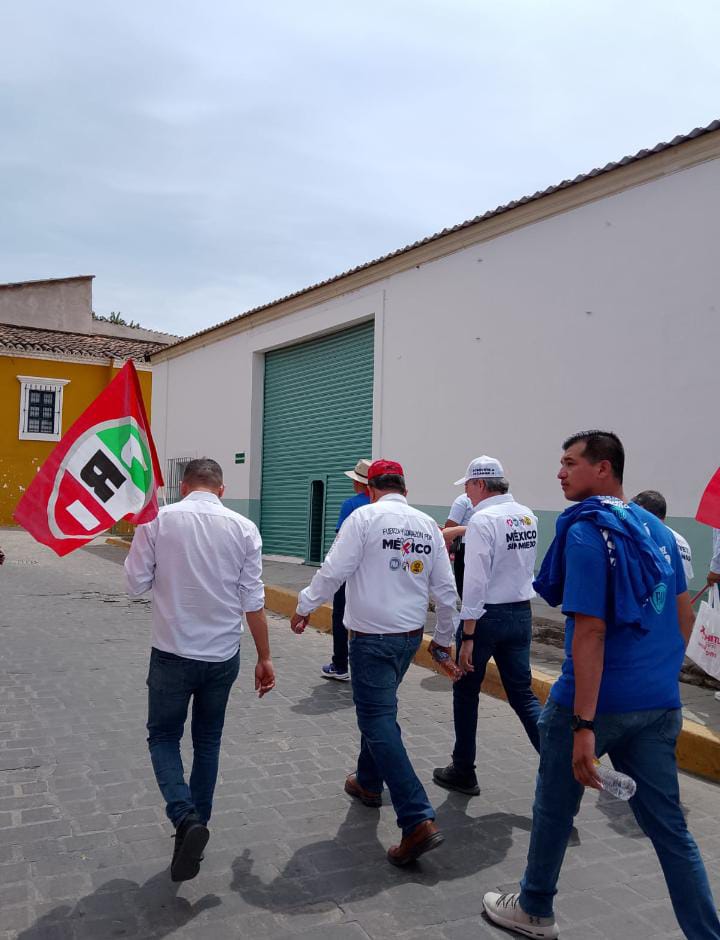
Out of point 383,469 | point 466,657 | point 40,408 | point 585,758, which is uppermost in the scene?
point 40,408

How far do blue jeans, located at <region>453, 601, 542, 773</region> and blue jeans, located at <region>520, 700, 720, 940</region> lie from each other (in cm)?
152

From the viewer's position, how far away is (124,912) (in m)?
3.11

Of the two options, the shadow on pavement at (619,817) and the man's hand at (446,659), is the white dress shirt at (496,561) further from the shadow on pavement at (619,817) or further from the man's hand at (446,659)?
the shadow on pavement at (619,817)

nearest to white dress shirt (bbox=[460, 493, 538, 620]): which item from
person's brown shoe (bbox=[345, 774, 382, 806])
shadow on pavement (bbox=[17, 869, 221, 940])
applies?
person's brown shoe (bbox=[345, 774, 382, 806])

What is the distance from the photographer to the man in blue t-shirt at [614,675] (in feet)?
8.70

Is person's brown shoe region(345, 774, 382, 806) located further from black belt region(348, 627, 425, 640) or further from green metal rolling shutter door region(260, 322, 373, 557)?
green metal rolling shutter door region(260, 322, 373, 557)

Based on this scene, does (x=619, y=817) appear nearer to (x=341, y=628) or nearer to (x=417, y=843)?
(x=417, y=843)

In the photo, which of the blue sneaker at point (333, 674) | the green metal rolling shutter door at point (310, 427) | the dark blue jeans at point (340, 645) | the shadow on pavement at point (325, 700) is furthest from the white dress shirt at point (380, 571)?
the green metal rolling shutter door at point (310, 427)

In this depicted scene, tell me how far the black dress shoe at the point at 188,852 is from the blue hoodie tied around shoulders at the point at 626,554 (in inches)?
66.3

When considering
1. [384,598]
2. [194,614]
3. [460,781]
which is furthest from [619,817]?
[194,614]

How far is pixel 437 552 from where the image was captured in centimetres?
415

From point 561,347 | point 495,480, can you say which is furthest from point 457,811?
point 561,347

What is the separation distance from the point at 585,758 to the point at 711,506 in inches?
126

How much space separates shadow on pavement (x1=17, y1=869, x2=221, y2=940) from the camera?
2969 mm
